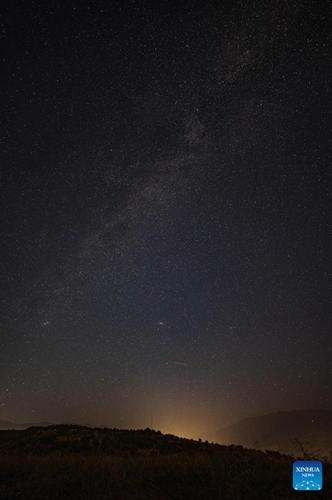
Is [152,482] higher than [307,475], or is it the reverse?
[307,475]

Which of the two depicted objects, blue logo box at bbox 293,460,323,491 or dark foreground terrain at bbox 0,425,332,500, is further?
dark foreground terrain at bbox 0,425,332,500

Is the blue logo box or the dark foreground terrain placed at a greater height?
the blue logo box

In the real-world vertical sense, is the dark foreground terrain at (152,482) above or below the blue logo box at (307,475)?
below

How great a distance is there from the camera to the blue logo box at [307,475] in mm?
4781

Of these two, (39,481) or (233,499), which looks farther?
(39,481)

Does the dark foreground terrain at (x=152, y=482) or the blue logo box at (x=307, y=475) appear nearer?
the blue logo box at (x=307, y=475)

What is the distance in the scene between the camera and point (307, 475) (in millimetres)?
4938

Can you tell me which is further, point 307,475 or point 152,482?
point 152,482

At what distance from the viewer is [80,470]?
645 centimetres

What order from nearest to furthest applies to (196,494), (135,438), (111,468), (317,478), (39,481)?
(317,478)
(196,494)
(39,481)
(111,468)
(135,438)

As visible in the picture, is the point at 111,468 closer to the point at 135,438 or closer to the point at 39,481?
the point at 39,481

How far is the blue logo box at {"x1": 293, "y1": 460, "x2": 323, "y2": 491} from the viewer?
15.7ft

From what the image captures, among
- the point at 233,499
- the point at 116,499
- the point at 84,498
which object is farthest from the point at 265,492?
the point at 84,498

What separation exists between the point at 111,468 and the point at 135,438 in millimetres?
15561
